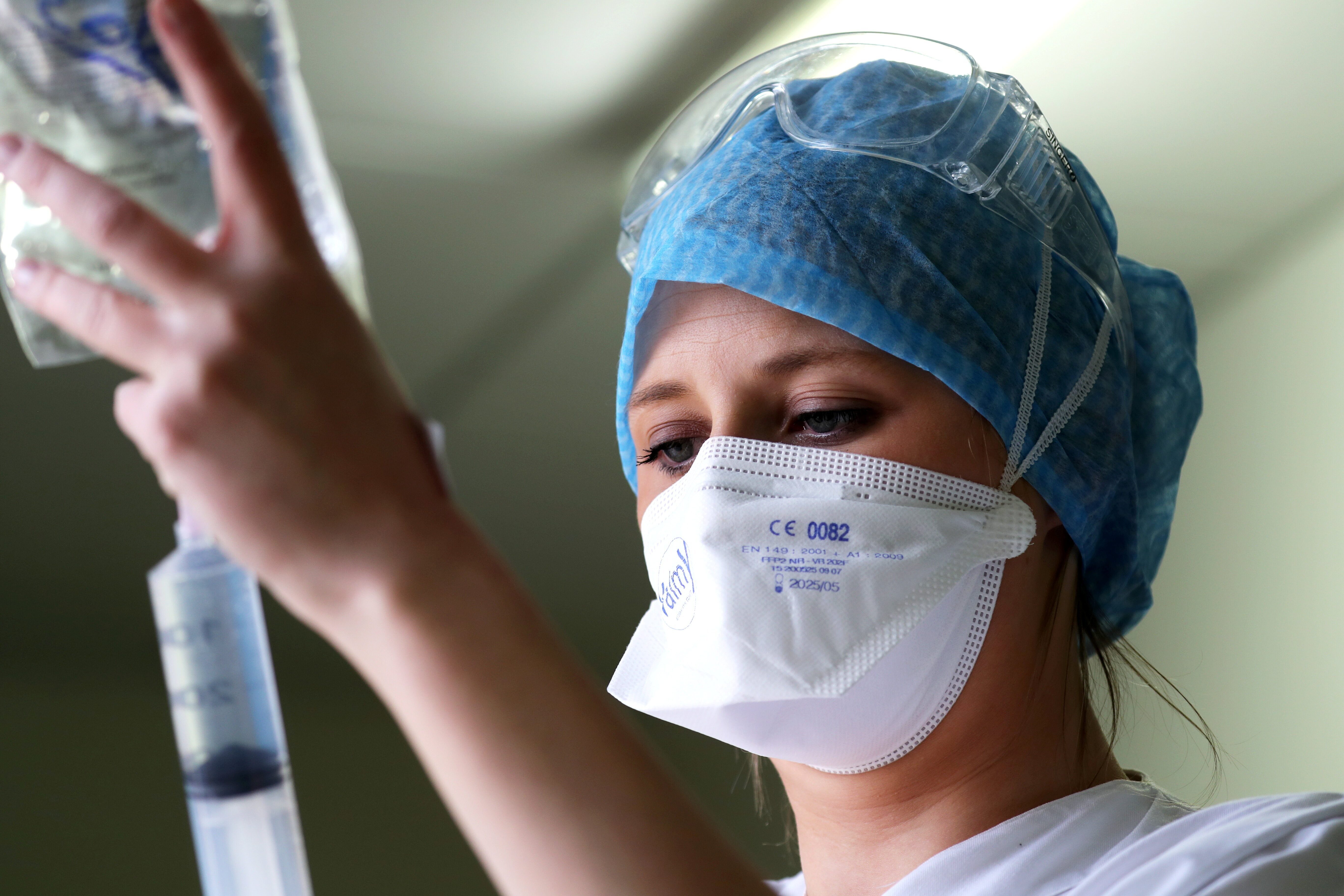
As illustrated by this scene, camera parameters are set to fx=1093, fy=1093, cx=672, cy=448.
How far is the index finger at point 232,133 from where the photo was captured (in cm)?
36

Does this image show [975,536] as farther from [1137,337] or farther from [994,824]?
[1137,337]

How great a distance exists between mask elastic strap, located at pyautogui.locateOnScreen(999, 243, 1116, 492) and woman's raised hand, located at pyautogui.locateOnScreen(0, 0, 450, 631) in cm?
69

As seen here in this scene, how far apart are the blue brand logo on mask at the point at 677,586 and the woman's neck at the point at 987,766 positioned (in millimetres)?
187

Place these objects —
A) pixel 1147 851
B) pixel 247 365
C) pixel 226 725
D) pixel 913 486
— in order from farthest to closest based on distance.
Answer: pixel 913 486, pixel 1147 851, pixel 226 725, pixel 247 365

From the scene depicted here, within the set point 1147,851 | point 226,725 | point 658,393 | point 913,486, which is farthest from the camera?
point 658,393

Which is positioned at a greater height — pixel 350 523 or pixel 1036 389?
pixel 350 523

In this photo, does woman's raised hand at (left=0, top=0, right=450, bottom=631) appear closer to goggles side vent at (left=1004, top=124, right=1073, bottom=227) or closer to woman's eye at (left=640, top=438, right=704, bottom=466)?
woman's eye at (left=640, top=438, right=704, bottom=466)

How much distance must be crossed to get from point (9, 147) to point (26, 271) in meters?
0.04

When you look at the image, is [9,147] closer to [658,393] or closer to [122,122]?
[122,122]

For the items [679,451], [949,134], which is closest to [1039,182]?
[949,134]

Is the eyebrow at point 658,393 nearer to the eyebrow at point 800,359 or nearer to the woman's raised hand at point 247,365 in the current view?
the eyebrow at point 800,359

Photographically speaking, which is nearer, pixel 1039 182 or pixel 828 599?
pixel 828 599

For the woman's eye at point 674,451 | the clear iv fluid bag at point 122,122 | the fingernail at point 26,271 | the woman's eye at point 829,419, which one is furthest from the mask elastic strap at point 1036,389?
the fingernail at point 26,271

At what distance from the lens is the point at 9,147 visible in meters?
0.37
